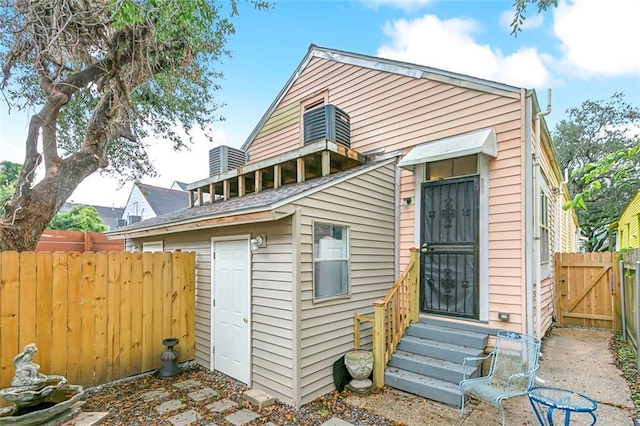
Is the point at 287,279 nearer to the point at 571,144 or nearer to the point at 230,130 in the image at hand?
the point at 230,130

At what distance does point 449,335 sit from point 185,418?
12.4 ft

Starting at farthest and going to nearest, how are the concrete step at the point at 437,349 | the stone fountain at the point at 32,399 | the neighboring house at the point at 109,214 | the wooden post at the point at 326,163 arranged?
the neighboring house at the point at 109,214, the wooden post at the point at 326,163, the concrete step at the point at 437,349, the stone fountain at the point at 32,399

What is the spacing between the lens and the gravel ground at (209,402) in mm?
3809

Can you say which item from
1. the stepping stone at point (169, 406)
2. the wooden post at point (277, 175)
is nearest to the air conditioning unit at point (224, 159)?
the wooden post at point (277, 175)

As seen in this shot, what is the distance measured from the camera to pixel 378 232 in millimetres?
5672

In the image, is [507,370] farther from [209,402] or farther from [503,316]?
[209,402]

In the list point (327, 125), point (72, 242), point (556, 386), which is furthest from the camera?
point (72, 242)

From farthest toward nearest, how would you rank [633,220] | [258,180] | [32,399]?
1. [633,220]
2. [258,180]
3. [32,399]

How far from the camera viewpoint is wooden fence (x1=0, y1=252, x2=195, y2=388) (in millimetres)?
4109

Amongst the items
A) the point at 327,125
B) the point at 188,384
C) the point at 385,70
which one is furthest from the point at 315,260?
the point at 385,70

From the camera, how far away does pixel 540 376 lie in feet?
15.5

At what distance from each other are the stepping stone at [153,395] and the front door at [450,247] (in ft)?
13.7

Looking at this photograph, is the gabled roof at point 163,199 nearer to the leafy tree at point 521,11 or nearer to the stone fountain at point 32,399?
the stone fountain at point 32,399

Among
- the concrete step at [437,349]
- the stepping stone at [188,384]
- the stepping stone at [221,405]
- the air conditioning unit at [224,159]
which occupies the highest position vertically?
the air conditioning unit at [224,159]
